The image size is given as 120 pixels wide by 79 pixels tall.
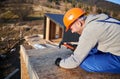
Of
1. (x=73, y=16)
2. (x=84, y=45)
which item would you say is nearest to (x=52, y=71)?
(x=84, y=45)

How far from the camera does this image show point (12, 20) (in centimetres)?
1736

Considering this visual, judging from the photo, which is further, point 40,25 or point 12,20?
point 12,20

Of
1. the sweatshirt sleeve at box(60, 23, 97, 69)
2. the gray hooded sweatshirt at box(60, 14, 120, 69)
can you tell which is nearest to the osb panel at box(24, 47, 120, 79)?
the sweatshirt sleeve at box(60, 23, 97, 69)

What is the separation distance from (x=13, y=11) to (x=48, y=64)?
54.4 feet

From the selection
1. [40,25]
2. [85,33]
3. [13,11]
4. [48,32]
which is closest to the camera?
[85,33]

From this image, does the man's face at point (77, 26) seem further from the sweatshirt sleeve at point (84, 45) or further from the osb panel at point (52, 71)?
the osb panel at point (52, 71)

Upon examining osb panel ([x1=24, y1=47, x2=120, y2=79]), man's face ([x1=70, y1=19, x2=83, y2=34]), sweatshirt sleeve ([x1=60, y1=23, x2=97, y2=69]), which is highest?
man's face ([x1=70, y1=19, x2=83, y2=34])

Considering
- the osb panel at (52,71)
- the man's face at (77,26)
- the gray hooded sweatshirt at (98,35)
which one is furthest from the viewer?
the osb panel at (52,71)

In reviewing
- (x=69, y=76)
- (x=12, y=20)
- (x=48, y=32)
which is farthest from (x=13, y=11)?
(x=69, y=76)

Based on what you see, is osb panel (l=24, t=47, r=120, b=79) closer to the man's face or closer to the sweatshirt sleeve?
the sweatshirt sleeve

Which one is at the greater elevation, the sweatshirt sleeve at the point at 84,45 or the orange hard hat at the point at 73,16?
the orange hard hat at the point at 73,16

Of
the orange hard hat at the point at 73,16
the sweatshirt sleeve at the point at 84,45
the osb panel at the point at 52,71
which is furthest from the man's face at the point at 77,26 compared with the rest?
the osb panel at the point at 52,71

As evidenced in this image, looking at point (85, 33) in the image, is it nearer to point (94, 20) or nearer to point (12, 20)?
point (94, 20)

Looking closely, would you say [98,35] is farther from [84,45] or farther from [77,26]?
[77,26]
